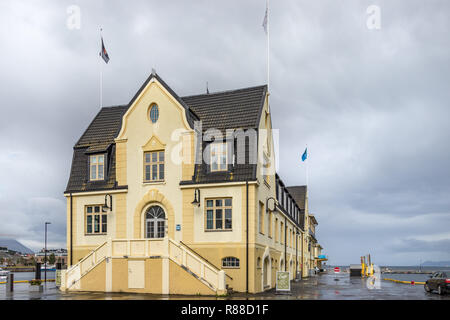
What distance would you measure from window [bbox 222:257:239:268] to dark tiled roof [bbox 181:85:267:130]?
8458 millimetres

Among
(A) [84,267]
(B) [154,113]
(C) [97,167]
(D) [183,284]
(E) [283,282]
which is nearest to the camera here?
(D) [183,284]

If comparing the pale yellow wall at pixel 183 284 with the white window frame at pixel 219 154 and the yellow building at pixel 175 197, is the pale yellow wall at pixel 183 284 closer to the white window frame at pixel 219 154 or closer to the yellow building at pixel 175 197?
the yellow building at pixel 175 197

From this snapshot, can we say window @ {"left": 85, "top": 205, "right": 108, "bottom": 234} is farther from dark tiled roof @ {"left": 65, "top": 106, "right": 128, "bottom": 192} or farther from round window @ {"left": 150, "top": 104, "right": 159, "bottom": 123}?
round window @ {"left": 150, "top": 104, "right": 159, "bottom": 123}

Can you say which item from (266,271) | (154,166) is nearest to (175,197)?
(154,166)

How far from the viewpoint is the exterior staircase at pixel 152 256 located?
88.2 ft

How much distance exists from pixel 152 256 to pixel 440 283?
1850 centimetres

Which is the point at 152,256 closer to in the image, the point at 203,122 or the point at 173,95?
the point at 203,122

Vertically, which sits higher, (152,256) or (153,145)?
(153,145)

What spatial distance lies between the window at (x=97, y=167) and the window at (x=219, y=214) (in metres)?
8.83

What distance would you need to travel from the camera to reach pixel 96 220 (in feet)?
112

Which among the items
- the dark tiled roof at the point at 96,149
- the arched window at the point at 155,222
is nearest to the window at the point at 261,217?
the arched window at the point at 155,222

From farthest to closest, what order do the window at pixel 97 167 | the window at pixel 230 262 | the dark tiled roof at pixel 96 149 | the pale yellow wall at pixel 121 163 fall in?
the window at pixel 97 167 → the dark tiled roof at pixel 96 149 → the pale yellow wall at pixel 121 163 → the window at pixel 230 262

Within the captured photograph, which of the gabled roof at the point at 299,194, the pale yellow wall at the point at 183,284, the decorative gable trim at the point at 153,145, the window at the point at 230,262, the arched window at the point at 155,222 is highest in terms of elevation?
the decorative gable trim at the point at 153,145

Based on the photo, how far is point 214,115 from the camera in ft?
108
